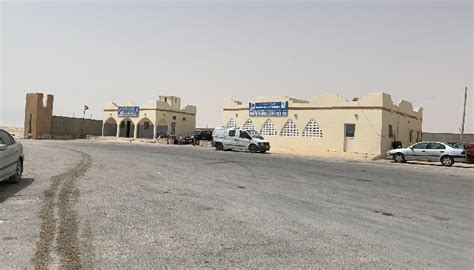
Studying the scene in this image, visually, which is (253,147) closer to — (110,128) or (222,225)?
(222,225)

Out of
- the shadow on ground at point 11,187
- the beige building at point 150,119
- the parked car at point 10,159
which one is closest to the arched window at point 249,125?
the beige building at point 150,119

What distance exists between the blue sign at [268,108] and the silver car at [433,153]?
43.2 feet

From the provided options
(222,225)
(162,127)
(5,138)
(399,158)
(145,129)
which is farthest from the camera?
(145,129)

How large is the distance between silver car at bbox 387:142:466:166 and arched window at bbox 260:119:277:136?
14.1 m

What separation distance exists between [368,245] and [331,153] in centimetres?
3116

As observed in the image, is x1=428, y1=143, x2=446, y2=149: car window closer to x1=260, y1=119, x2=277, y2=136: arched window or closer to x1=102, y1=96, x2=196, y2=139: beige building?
x1=260, y1=119, x2=277, y2=136: arched window

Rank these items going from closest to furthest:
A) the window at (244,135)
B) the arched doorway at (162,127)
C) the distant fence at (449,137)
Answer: the window at (244,135)
the distant fence at (449,137)
the arched doorway at (162,127)

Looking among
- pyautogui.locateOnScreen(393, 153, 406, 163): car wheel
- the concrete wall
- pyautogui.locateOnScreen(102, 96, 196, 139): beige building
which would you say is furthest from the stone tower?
pyautogui.locateOnScreen(393, 153, 406, 163): car wheel

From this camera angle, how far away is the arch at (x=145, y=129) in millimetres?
58781

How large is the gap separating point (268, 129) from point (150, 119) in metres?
17.8

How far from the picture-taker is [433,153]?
99.3 feet

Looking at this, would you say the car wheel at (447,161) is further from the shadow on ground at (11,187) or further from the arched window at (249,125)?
the shadow on ground at (11,187)

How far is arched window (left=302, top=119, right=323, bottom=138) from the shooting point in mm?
40378


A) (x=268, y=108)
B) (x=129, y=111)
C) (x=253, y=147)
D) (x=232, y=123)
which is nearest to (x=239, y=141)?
(x=253, y=147)
